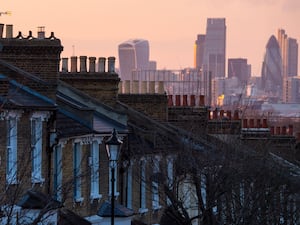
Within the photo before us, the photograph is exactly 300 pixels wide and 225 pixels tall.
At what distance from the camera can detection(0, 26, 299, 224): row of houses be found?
1093 inches

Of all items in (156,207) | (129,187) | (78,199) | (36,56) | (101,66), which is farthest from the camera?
(101,66)

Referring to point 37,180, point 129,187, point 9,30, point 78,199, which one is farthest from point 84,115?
point 129,187

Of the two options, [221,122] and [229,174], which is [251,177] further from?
[221,122]

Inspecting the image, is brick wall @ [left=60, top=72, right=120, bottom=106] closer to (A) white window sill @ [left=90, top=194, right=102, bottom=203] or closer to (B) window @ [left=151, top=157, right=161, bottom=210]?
(B) window @ [left=151, top=157, right=161, bottom=210]

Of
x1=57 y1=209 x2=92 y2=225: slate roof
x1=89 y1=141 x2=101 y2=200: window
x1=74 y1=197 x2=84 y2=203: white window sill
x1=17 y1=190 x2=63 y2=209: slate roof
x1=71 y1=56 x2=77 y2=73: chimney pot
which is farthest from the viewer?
x1=71 y1=56 x2=77 y2=73: chimney pot

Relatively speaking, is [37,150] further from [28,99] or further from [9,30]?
[9,30]

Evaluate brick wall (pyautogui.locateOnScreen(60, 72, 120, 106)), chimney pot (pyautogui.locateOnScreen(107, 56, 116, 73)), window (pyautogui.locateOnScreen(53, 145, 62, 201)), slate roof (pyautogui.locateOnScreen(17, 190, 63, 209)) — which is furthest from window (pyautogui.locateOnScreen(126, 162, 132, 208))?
slate roof (pyautogui.locateOnScreen(17, 190, 63, 209))

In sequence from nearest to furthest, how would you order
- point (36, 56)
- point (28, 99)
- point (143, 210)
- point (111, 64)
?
point (28, 99) < point (36, 56) < point (143, 210) < point (111, 64)

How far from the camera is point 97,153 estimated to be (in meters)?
33.8

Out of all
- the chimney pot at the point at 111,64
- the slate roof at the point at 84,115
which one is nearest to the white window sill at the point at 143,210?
the slate roof at the point at 84,115

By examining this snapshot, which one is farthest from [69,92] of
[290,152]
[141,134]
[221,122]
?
[290,152]

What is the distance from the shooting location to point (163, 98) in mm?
44531

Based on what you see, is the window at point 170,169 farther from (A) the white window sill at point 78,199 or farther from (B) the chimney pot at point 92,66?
(A) the white window sill at point 78,199

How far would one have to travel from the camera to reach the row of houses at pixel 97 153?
27.8m
